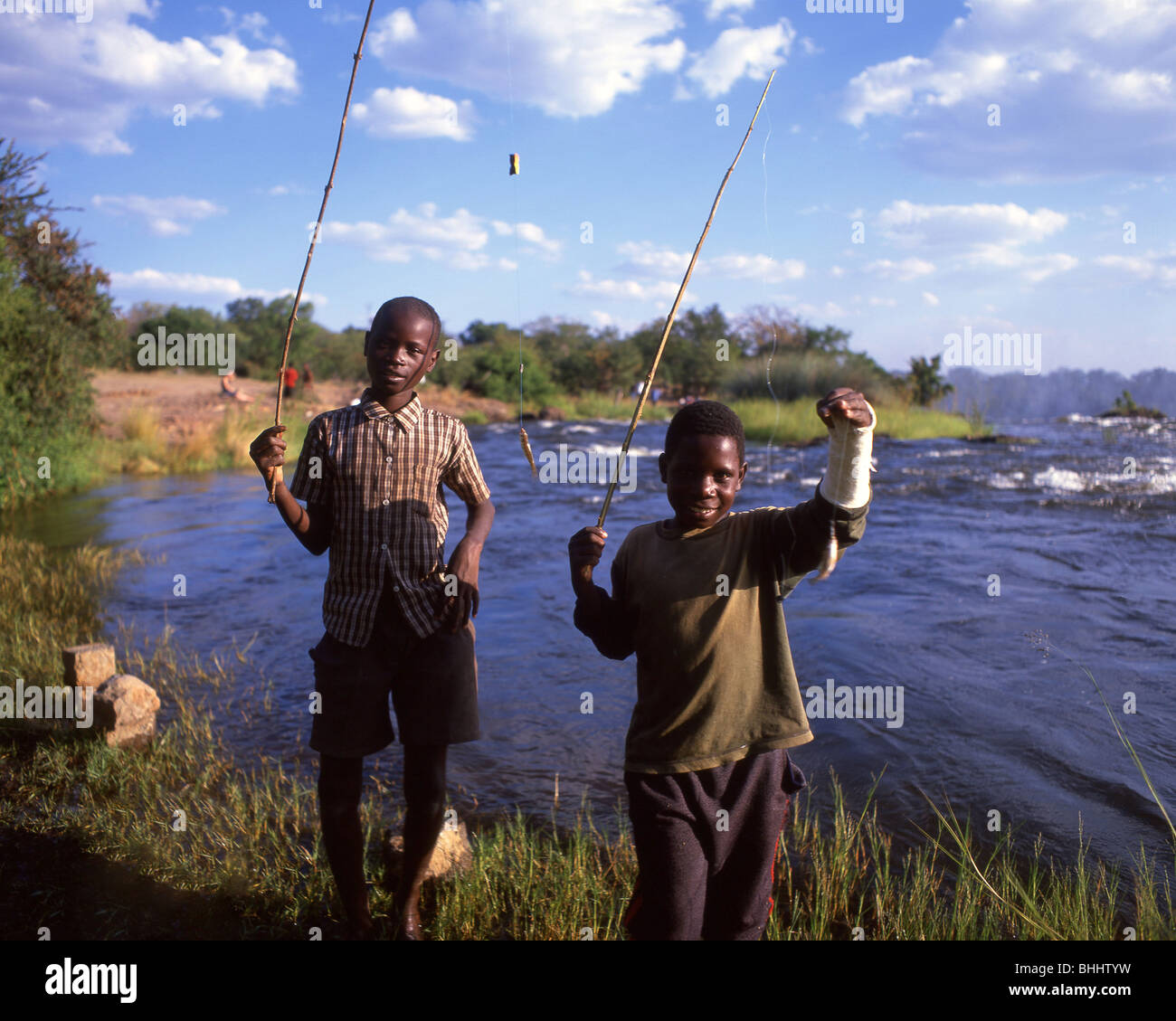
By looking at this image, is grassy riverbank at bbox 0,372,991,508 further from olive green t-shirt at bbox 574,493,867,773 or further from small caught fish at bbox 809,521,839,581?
small caught fish at bbox 809,521,839,581

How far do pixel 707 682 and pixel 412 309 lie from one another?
1.46 meters

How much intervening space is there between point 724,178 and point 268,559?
960 cm

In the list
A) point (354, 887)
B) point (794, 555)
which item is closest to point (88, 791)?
point (354, 887)

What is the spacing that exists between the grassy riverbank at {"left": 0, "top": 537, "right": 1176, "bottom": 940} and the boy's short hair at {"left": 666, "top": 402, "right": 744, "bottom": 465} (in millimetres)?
1764

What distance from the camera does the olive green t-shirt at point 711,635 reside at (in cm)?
238

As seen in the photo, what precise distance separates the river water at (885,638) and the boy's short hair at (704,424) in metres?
2.82

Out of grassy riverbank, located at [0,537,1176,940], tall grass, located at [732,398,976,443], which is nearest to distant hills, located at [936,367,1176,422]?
tall grass, located at [732,398,976,443]

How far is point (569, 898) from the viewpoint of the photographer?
10.8 ft
